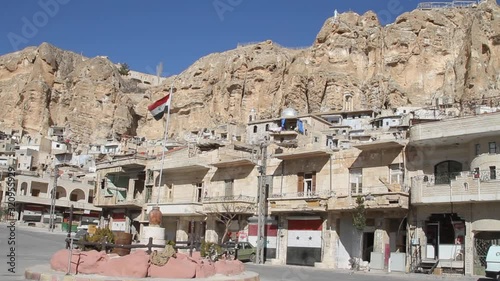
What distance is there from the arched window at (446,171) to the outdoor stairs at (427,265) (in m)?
3.97

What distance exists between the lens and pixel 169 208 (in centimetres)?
4203

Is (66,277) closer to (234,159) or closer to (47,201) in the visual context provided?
(234,159)

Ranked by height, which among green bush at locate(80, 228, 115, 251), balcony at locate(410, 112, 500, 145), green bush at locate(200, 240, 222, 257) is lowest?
green bush at locate(200, 240, 222, 257)

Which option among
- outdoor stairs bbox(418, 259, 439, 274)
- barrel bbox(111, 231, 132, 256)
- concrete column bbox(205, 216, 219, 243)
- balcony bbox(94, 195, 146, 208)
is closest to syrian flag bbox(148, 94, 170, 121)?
barrel bbox(111, 231, 132, 256)

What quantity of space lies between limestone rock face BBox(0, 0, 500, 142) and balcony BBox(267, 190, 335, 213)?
4320 centimetres

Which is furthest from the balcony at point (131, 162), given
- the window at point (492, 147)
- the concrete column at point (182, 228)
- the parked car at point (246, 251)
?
the window at point (492, 147)

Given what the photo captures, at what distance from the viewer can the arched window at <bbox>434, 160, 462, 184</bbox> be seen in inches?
1066

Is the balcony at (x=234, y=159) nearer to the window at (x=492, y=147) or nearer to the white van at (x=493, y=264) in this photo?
the window at (x=492, y=147)

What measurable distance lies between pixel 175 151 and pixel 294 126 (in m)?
19.1

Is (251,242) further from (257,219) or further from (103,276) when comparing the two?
(103,276)

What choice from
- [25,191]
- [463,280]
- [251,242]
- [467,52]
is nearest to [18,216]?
[25,191]

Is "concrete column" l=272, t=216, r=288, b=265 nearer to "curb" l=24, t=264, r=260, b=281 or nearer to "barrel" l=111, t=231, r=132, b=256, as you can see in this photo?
"barrel" l=111, t=231, r=132, b=256

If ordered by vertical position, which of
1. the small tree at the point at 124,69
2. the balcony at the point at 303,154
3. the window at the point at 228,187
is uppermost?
the small tree at the point at 124,69

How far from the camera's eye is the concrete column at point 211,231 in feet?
128
